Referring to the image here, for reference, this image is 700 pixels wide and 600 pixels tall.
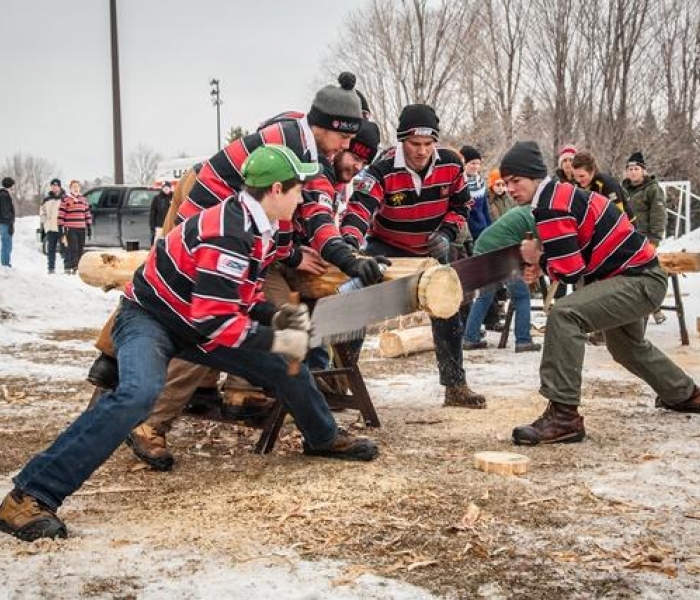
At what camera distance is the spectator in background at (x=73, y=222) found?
63.4 ft

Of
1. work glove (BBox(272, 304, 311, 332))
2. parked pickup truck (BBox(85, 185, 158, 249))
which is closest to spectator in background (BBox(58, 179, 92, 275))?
parked pickup truck (BBox(85, 185, 158, 249))

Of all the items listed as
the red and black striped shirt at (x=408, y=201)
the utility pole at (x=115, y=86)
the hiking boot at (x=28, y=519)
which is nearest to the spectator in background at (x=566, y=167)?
the red and black striped shirt at (x=408, y=201)

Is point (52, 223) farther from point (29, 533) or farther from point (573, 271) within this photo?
point (29, 533)

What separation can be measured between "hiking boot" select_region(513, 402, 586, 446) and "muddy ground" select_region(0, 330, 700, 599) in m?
0.10

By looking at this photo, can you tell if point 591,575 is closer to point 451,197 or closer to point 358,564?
point 358,564

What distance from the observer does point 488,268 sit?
592 cm

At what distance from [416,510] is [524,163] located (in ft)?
7.27

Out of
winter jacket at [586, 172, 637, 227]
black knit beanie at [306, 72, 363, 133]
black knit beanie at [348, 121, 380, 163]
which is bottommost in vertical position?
winter jacket at [586, 172, 637, 227]

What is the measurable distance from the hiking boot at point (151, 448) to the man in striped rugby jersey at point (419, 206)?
1.82m

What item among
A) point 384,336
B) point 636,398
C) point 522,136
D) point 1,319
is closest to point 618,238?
point 636,398

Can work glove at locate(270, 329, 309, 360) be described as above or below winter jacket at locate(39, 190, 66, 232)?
below

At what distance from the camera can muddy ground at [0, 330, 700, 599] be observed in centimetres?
350

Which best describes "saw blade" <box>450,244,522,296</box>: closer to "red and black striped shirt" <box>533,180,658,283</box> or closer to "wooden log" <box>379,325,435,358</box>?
"red and black striped shirt" <box>533,180,658,283</box>

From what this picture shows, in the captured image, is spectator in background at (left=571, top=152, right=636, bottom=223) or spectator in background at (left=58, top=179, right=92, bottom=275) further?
spectator in background at (left=58, top=179, right=92, bottom=275)
